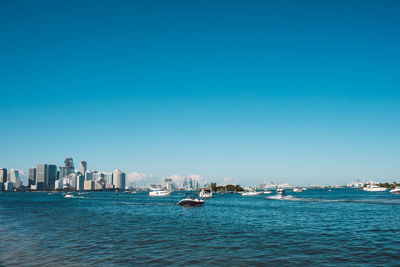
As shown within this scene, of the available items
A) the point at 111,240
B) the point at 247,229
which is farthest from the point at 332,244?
the point at 111,240

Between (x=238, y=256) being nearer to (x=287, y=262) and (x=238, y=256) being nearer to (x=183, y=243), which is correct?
(x=287, y=262)

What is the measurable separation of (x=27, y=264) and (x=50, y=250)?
4.42 m

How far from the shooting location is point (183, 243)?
91.0 feet

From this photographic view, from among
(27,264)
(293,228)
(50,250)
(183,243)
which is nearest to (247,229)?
(293,228)

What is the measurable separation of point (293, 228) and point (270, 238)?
27.5 ft

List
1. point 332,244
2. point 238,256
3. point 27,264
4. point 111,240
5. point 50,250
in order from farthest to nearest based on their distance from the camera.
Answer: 1. point 111,240
2. point 332,244
3. point 50,250
4. point 238,256
5. point 27,264

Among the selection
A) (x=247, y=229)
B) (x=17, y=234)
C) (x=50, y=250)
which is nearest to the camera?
(x=50, y=250)

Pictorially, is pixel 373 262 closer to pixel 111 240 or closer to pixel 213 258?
pixel 213 258

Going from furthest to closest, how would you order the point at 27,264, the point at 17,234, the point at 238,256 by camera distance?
the point at 17,234 → the point at 238,256 → the point at 27,264

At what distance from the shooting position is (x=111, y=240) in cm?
2944

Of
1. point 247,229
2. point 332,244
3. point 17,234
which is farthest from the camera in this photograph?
point 247,229

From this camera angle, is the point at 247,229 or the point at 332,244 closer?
the point at 332,244

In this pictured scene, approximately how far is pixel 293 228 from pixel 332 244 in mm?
10484

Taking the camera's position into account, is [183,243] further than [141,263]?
Yes
